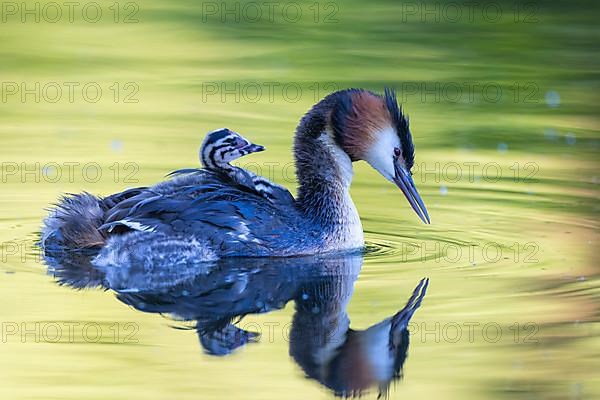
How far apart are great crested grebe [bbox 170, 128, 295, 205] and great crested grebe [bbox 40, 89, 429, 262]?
5 centimetres

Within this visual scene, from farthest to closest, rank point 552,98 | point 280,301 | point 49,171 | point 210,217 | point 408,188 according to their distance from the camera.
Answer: point 552,98
point 49,171
point 408,188
point 210,217
point 280,301

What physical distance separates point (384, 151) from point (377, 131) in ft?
0.50

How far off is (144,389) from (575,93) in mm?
8880

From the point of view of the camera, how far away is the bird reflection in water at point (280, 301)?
7422mm

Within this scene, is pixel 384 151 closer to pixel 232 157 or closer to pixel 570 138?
pixel 232 157

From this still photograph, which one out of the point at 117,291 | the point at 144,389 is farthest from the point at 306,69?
the point at 144,389

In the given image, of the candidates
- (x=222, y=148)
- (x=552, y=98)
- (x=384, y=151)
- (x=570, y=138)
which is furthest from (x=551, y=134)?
(x=222, y=148)

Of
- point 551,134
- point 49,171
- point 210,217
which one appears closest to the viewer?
point 210,217

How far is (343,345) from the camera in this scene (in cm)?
769

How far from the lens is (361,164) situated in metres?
12.7

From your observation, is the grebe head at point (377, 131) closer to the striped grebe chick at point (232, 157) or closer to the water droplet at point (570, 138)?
the striped grebe chick at point (232, 157)

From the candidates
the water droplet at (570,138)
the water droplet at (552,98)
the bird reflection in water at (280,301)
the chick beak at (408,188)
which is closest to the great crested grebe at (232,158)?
the bird reflection in water at (280,301)

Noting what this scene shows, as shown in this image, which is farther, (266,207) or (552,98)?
(552,98)

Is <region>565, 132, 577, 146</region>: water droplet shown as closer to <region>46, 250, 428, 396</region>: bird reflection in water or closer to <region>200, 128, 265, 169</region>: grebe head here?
<region>46, 250, 428, 396</region>: bird reflection in water
